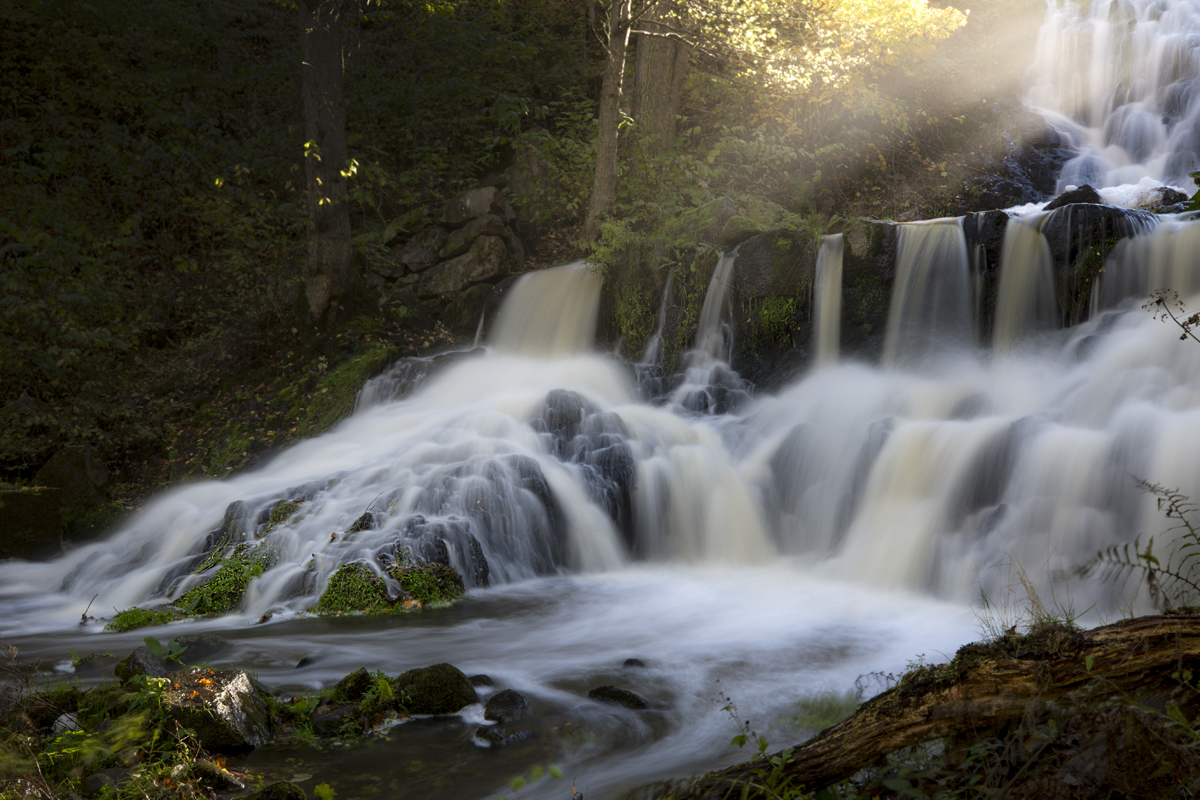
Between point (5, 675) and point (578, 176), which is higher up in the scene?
point (578, 176)

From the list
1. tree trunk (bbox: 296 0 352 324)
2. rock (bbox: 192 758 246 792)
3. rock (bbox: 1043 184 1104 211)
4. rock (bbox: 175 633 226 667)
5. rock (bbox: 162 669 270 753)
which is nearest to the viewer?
rock (bbox: 192 758 246 792)

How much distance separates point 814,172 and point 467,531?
10.2m

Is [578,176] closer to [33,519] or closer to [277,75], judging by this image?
[277,75]

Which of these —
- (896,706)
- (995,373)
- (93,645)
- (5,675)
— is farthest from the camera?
(995,373)

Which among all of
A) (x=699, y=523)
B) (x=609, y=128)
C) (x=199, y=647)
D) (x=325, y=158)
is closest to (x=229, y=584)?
(x=199, y=647)

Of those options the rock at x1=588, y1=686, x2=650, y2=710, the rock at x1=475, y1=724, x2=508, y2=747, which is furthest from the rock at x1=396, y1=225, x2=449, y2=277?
the rock at x1=475, y1=724, x2=508, y2=747

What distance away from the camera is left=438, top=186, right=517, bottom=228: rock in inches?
547

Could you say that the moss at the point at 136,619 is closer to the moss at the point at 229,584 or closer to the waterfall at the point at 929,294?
the moss at the point at 229,584

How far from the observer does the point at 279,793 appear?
295cm

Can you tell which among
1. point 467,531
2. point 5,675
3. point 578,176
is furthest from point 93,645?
point 578,176

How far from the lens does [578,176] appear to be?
14320mm

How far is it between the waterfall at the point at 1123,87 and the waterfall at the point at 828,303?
5590 mm

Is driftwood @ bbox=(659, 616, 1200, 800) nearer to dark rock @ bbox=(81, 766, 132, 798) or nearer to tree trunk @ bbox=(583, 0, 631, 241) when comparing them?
dark rock @ bbox=(81, 766, 132, 798)

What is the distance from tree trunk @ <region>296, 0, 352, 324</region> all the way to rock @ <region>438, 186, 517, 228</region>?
2.03 metres
